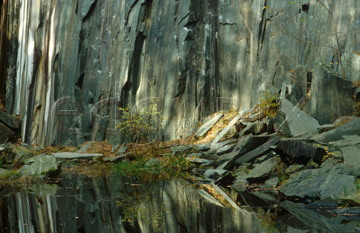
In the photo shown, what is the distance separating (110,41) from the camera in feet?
53.5

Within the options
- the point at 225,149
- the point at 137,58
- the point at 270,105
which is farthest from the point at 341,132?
the point at 137,58

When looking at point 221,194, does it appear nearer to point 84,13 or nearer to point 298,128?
point 298,128

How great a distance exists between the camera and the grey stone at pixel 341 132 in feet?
24.4

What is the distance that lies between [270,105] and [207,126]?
2.56 metres

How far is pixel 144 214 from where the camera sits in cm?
505

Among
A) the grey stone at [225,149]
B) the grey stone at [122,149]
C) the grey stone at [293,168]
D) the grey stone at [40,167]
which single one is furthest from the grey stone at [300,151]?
the grey stone at [122,149]

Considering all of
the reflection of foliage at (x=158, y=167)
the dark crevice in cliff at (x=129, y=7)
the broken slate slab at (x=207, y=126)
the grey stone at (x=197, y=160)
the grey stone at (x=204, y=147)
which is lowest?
the reflection of foliage at (x=158, y=167)

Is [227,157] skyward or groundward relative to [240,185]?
skyward

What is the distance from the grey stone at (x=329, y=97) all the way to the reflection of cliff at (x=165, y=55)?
35.4 inches

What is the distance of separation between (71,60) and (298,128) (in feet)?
36.1

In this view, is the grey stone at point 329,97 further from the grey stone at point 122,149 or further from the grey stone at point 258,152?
the grey stone at point 122,149

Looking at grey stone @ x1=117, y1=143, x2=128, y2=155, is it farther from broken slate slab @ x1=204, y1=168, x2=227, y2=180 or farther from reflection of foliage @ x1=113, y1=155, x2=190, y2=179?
broken slate slab @ x1=204, y1=168, x2=227, y2=180

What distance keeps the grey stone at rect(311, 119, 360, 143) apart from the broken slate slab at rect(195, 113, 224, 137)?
17.9ft

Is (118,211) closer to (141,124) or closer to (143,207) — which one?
(143,207)
